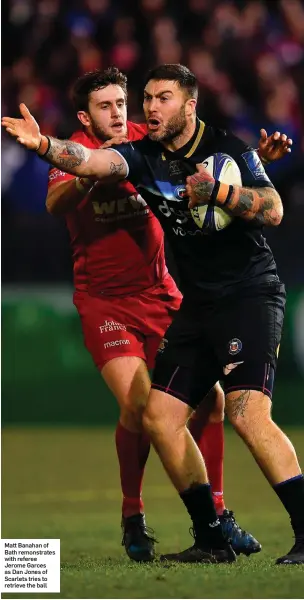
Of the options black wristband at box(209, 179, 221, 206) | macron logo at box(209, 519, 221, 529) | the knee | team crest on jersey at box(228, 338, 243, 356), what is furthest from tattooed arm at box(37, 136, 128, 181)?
macron logo at box(209, 519, 221, 529)

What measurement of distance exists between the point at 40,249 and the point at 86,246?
6.39 m

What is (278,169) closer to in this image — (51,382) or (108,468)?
(51,382)

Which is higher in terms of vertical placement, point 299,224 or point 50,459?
point 299,224

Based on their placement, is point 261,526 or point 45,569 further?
point 261,526

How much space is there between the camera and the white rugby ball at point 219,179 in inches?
226

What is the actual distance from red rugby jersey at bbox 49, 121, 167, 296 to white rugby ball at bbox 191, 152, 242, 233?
1074 mm

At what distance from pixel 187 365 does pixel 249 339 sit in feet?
1.15

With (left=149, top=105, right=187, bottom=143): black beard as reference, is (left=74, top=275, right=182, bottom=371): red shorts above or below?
below

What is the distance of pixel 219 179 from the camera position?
226 inches

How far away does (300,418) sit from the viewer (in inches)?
515

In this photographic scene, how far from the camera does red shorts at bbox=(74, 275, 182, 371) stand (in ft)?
22.3

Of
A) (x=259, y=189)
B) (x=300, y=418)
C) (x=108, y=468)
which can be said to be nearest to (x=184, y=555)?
(x=259, y=189)

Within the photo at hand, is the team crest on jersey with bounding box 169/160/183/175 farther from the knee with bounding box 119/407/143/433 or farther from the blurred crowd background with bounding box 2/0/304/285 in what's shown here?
the blurred crowd background with bounding box 2/0/304/285
